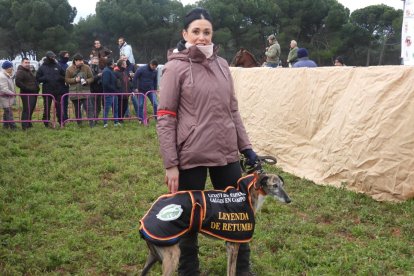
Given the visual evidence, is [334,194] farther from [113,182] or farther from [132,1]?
[132,1]

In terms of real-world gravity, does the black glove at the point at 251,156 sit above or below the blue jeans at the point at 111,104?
above

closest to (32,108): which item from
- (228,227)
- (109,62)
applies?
(109,62)

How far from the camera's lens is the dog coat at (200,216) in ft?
9.68

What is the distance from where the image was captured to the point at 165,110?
302 centimetres

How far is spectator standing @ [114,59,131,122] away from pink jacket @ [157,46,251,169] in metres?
8.96

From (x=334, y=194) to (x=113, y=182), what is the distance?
3.14 m

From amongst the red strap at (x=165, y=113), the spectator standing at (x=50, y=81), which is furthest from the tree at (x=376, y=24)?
the red strap at (x=165, y=113)

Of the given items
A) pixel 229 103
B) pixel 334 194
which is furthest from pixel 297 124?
pixel 229 103

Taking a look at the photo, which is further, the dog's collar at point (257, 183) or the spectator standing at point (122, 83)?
the spectator standing at point (122, 83)

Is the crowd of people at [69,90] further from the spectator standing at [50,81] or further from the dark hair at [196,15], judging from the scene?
the dark hair at [196,15]

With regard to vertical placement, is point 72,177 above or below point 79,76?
below

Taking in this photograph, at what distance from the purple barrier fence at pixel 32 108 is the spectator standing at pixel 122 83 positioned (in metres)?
1.72

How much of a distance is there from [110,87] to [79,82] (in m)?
0.83

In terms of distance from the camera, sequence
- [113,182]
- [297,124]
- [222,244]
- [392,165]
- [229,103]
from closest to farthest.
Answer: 1. [229,103]
2. [222,244]
3. [392,165]
4. [113,182]
5. [297,124]
